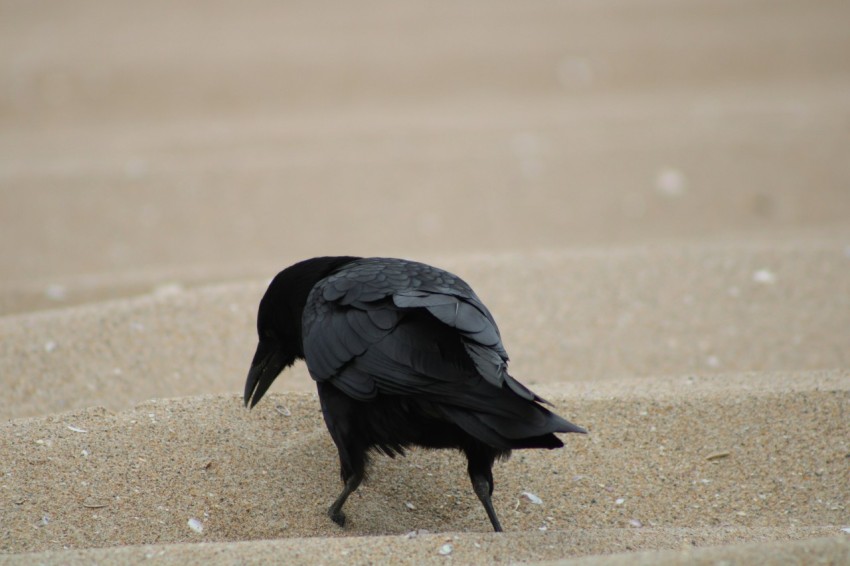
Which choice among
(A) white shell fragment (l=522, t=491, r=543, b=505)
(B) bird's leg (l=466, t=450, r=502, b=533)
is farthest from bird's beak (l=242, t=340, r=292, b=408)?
(A) white shell fragment (l=522, t=491, r=543, b=505)

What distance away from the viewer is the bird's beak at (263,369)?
4582mm

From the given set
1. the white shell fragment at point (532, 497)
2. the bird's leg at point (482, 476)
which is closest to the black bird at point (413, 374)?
the bird's leg at point (482, 476)

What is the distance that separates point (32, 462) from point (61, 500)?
27 cm

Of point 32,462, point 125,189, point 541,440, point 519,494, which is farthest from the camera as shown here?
point 125,189

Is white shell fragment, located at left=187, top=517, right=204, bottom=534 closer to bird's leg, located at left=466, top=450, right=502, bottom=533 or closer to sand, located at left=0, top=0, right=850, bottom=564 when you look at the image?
sand, located at left=0, top=0, right=850, bottom=564

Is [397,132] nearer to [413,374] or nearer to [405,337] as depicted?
[405,337]

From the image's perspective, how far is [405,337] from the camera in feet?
12.9

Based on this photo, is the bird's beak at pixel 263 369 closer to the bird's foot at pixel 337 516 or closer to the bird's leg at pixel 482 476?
the bird's foot at pixel 337 516

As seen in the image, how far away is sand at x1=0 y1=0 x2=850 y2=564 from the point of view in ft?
13.3

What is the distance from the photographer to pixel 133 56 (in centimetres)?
1535

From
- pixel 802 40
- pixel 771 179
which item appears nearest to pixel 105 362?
pixel 771 179

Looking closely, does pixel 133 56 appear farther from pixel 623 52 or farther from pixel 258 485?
pixel 258 485

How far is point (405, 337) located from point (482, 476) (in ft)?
2.01

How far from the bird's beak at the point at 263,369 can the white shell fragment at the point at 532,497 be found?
1239 mm
